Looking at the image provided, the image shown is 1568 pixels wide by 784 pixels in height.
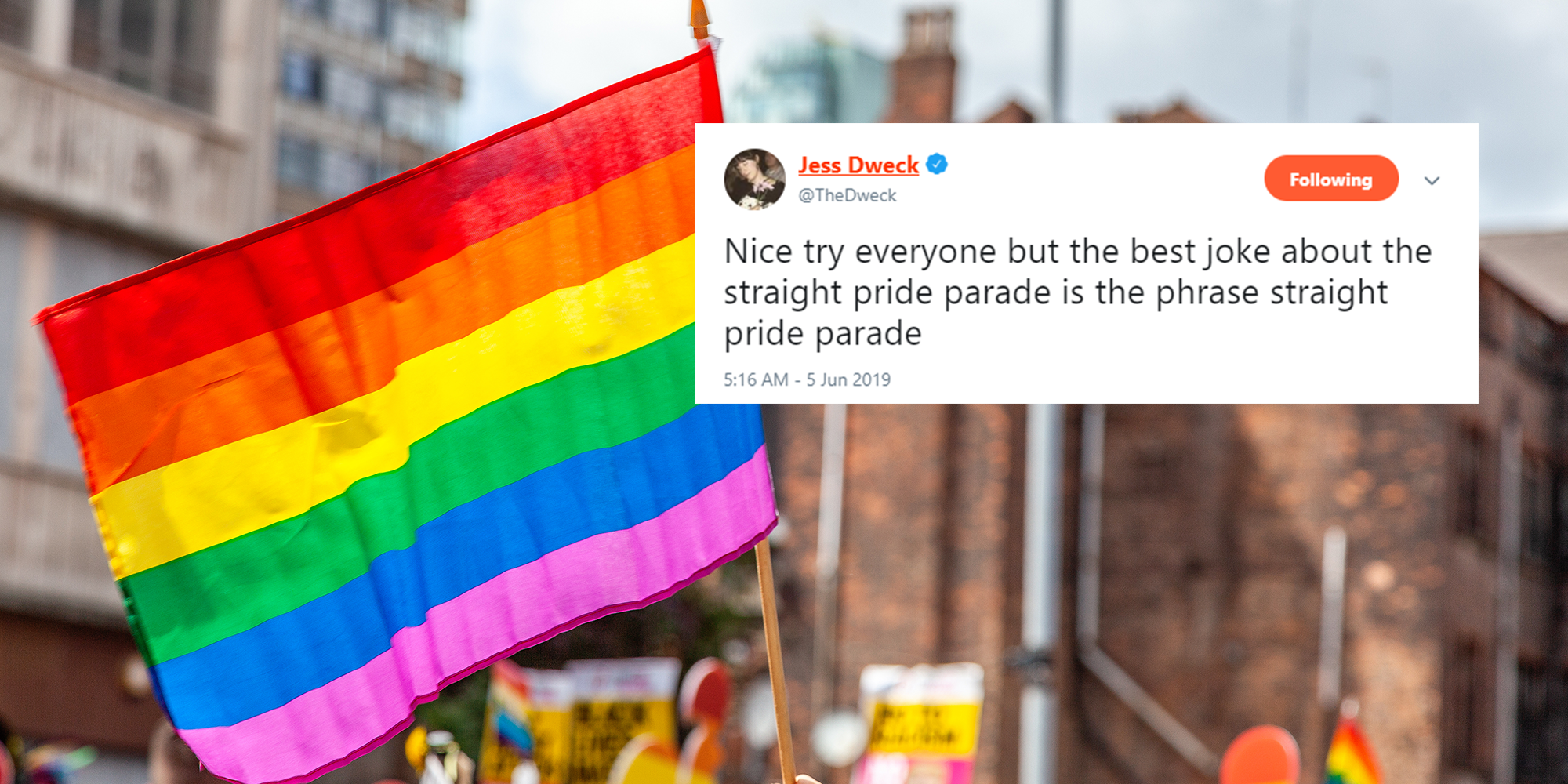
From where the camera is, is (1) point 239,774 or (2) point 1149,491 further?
(2) point 1149,491

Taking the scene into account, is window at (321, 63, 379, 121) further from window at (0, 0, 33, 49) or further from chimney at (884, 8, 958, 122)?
window at (0, 0, 33, 49)

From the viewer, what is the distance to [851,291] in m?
4.54

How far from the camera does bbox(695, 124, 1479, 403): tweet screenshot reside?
14.4 ft

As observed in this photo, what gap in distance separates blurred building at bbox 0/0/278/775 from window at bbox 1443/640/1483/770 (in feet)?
57.8

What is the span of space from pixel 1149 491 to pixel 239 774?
1011 inches

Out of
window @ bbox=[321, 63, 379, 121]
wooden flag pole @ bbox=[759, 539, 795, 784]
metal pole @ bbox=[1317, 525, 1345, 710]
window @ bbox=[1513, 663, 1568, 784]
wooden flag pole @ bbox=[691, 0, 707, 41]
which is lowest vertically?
window @ bbox=[1513, 663, 1568, 784]

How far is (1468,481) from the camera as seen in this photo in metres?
29.3

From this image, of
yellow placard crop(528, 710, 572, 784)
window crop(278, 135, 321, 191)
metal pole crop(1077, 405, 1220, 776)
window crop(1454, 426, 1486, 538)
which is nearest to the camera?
yellow placard crop(528, 710, 572, 784)

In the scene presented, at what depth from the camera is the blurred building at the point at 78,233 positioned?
18203 mm

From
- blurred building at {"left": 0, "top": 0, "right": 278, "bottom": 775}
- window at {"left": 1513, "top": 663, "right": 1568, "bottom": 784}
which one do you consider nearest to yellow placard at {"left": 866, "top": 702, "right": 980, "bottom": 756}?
blurred building at {"left": 0, "top": 0, "right": 278, "bottom": 775}

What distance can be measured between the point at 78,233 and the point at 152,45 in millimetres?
2117

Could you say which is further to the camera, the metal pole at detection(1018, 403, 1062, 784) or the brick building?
the brick building

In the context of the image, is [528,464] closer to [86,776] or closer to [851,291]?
[851,291]

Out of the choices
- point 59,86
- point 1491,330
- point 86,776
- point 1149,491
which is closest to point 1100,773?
point 1149,491
